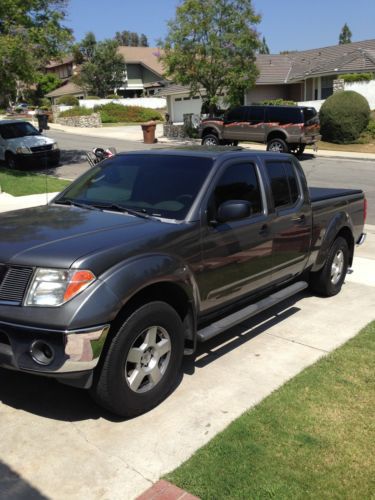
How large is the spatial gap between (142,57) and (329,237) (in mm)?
66383

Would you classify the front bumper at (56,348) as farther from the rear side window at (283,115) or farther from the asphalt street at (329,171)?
the rear side window at (283,115)

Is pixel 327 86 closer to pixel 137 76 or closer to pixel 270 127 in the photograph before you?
pixel 270 127

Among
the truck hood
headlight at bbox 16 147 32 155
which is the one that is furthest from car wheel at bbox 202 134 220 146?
the truck hood

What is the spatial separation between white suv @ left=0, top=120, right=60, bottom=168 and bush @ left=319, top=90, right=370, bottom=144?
14.6m

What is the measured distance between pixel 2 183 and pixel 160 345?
13.1 metres

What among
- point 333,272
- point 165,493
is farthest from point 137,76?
point 165,493

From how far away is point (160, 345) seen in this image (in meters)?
3.65

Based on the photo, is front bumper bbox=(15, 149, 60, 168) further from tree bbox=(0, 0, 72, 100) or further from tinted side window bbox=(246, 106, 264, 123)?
tinted side window bbox=(246, 106, 264, 123)

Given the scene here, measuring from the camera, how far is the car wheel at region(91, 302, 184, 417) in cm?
329

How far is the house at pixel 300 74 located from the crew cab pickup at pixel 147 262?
3076 centimetres

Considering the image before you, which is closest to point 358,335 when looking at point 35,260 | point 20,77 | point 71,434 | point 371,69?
point 71,434

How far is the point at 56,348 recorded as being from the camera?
10.1 ft

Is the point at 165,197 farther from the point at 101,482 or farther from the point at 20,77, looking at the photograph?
the point at 20,77

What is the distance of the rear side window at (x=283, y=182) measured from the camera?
16.5ft
